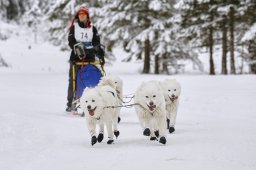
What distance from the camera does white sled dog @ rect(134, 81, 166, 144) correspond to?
18.6 ft

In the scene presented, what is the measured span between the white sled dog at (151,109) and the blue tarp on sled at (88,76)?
3.25 m

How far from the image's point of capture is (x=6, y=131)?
5953 millimetres

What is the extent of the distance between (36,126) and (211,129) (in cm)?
288

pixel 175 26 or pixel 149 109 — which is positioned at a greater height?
pixel 175 26

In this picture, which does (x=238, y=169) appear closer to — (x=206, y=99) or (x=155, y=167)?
(x=155, y=167)

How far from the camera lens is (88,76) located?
29.8 feet

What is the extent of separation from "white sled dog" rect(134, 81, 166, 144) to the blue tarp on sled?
128 inches

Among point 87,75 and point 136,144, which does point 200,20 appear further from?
point 136,144

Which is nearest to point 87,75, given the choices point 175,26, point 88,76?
point 88,76

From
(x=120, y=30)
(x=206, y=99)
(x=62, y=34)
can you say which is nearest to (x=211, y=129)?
(x=206, y=99)

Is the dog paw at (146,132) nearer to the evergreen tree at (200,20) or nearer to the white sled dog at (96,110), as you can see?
the white sled dog at (96,110)

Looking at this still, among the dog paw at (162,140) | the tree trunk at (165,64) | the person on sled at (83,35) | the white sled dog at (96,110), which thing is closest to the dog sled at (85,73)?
the person on sled at (83,35)

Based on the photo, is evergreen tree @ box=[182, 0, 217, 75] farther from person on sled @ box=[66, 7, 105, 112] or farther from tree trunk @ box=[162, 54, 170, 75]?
person on sled @ box=[66, 7, 105, 112]

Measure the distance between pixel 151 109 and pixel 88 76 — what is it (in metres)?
3.64
